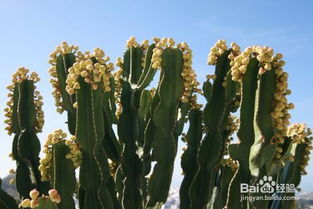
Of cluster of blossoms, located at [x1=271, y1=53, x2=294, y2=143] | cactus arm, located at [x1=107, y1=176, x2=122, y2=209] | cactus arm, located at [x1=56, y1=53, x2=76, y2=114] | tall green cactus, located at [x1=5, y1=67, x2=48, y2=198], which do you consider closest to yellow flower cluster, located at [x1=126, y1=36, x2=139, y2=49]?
cactus arm, located at [x1=56, y1=53, x2=76, y2=114]

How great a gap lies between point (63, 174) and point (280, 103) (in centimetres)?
164

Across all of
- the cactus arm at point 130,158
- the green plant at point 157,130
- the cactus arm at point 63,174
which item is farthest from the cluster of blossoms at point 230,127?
the cactus arm at point 63,174

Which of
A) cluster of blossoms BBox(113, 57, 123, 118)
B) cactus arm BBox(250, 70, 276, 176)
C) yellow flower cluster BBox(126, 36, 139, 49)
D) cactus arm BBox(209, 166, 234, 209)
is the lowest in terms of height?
cactus arm BBox(209, 166, 234, 209)

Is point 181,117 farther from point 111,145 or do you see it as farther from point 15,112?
point 15,112

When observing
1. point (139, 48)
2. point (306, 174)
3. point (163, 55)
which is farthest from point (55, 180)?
point (306, 174)

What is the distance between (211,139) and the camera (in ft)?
12.8

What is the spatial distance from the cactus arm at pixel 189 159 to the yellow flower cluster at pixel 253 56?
2.95 ft

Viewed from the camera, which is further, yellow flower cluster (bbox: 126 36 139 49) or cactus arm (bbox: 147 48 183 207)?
yellow flower cluster (bbox: 126 36 139 49)

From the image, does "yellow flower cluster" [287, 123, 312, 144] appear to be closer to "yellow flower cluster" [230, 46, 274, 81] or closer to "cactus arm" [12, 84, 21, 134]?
"yellow flower cluster" [230, 46, 274, 81]

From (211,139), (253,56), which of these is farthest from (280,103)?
(211,139)

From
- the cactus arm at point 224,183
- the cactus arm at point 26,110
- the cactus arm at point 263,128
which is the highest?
the cactus arm at point 26,110

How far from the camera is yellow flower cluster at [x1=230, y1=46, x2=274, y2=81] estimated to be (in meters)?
3.32

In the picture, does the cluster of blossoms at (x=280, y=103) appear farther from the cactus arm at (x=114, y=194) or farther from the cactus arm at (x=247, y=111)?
the cactus arm at (x=114, y=194)

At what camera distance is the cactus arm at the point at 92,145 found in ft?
11.4
